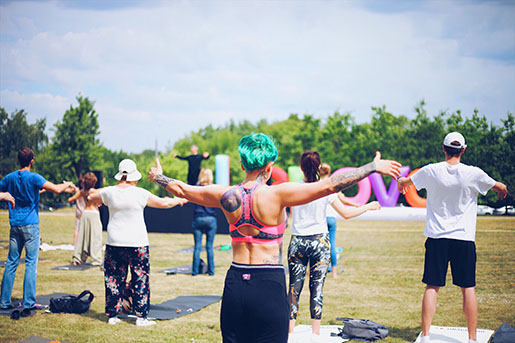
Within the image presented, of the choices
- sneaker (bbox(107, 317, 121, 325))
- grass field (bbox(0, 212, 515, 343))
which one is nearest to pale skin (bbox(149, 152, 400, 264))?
grass field (bbox(0, 212, 515, 343))

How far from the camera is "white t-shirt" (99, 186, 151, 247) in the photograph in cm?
639

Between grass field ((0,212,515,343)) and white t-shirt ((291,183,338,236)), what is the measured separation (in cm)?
175

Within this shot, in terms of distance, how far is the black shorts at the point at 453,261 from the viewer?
16.6 feet

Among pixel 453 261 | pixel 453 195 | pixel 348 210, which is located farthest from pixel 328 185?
pixel 348 210

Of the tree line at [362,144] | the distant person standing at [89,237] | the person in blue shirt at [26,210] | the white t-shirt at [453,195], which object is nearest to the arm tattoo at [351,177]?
the white t-shirt at [453,195]

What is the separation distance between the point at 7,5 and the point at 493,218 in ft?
46.5

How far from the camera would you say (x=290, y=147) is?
49.2 meters

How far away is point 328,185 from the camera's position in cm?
295

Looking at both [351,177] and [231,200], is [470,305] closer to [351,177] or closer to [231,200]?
[351,177]

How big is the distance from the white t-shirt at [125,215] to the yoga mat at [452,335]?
387cm

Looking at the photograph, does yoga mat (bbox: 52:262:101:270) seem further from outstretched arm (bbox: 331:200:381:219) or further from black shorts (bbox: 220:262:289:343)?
black shorts (bbox: 220:262:289:343)

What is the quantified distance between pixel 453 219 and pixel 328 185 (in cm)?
275

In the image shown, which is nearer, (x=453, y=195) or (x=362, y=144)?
(x=453, y=195)

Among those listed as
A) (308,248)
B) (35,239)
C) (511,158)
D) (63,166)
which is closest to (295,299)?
(308,248)
